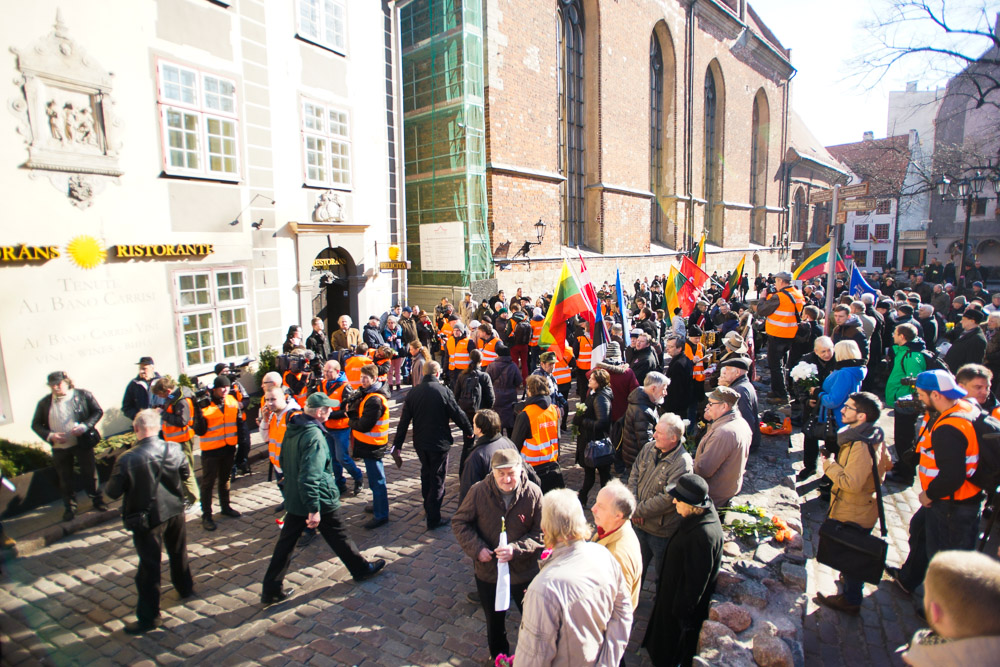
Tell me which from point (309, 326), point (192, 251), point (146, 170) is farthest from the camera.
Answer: point (309, 326)

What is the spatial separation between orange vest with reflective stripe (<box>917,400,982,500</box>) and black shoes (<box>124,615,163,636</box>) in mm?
6514

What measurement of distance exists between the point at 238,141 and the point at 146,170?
6.37ft

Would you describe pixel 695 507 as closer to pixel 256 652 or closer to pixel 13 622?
pixel 256 652

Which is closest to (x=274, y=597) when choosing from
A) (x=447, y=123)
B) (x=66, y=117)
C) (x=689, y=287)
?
(x=66, y=117)

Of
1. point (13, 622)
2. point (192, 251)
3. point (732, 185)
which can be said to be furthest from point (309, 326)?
point (732, 185)

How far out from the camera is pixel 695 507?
347 cm

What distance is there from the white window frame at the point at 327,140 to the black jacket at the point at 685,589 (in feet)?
34.8

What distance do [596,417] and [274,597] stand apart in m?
3.57

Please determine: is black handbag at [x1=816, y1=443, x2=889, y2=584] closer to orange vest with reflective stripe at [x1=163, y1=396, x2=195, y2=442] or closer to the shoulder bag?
the shoulder bag

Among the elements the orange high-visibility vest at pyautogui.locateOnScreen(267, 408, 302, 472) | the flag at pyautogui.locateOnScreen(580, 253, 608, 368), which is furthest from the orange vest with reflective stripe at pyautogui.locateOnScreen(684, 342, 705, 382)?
the orange high-visibility vest at pyautogui.locateOnScreen(267, 408, 302, 472)

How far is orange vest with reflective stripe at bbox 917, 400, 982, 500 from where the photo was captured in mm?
4168

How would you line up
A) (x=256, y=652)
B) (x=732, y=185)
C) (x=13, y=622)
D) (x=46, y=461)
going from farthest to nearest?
(x=732, y=185)
(x=46, y=461)
(x=13, y=622)
(x=256, y=652)

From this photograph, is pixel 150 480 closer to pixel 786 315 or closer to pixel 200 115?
pixel 200 115

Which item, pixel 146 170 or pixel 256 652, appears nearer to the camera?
pixel 256 652
